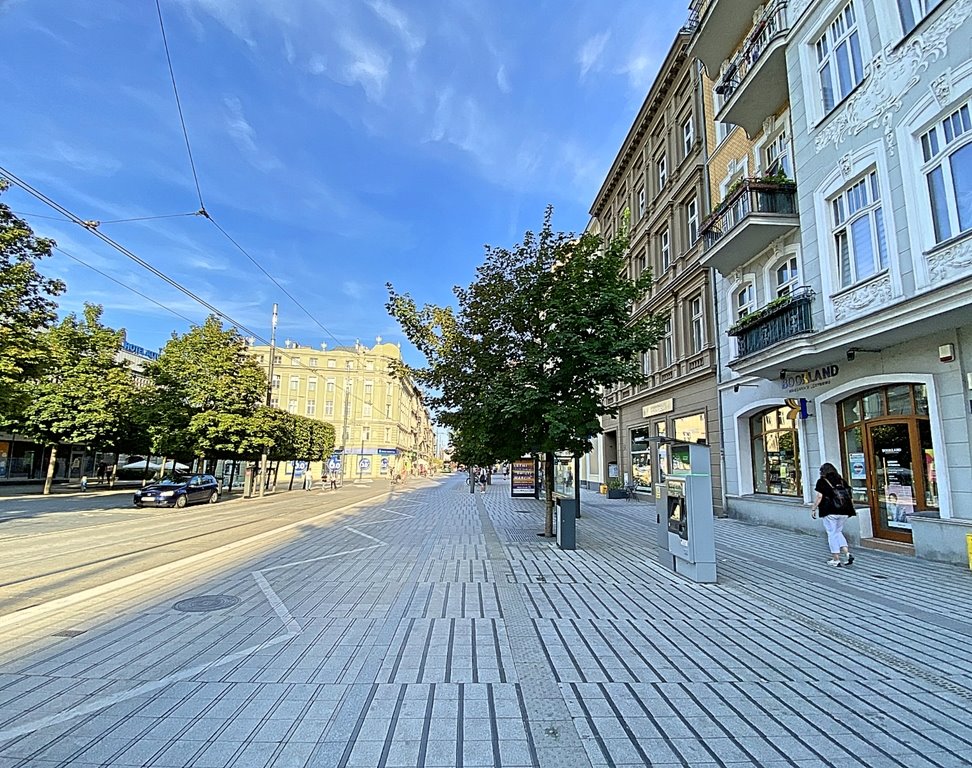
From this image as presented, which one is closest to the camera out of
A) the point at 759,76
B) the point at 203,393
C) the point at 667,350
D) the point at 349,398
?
the point at 759,76

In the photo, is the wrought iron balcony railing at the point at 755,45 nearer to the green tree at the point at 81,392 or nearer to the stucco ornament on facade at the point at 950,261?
the stucco ornament on facade at the point at 950,261

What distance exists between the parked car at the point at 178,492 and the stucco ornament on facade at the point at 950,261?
25.2m

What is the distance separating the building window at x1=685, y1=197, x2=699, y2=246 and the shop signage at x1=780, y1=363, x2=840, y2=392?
8247 mm

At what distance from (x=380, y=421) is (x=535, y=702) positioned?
236 feet

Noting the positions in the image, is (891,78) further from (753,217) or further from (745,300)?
(745,300)

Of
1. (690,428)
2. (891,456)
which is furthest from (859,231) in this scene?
(690,428)

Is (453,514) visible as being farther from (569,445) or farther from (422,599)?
(422,599)

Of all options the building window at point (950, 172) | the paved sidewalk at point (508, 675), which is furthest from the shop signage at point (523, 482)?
the building window at point (950, 172)

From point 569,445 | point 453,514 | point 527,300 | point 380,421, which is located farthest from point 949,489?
point 380,421

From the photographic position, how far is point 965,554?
8789mm

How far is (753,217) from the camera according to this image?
13398 millimetres

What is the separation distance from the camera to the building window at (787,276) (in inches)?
544

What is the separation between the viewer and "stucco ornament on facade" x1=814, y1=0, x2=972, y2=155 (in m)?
8.80

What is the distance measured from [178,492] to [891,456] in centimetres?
2472
